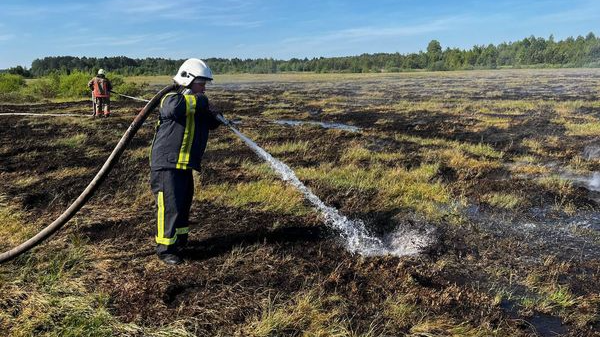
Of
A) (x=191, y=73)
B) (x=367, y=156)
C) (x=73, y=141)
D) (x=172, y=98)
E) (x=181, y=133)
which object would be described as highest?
(x=191, y=73)

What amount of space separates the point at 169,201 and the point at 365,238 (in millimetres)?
2450

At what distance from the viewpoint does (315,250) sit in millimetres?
4816

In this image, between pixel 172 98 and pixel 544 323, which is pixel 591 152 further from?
pixel 172 98

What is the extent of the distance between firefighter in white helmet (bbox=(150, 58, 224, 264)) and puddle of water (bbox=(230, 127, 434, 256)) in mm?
665

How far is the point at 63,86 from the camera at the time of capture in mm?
32406

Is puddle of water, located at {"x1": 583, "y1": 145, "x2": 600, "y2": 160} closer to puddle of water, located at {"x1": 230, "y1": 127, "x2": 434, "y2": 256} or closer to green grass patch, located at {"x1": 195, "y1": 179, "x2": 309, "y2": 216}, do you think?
puddle of water, located at {"x1": 230, "y1": 127, "x2": 434, "y2": 256}

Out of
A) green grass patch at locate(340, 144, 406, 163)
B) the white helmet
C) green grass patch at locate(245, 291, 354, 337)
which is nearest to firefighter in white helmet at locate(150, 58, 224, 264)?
the white helmet

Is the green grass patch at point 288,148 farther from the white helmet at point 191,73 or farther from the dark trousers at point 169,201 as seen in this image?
the white helmet at point 191,73

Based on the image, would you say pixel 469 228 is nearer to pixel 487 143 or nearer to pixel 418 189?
pixel 418 189

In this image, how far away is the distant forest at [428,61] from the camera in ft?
338

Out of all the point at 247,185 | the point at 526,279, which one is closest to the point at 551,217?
the point at 526,279

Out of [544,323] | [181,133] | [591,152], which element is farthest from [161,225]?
[591,152]

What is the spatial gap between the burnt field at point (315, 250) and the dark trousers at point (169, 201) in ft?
0.85

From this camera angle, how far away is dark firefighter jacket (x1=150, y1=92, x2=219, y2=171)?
3.94 m
